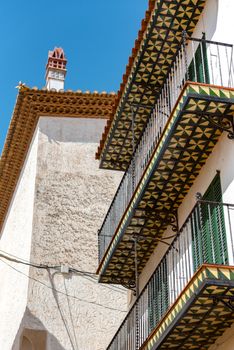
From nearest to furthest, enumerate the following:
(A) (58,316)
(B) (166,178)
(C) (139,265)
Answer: (B) (166,178)
(C) (139,265)
(A) (58,316)

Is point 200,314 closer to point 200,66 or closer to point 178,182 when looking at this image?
point 178,182

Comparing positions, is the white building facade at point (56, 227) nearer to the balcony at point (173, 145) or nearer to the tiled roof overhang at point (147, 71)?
the balcony at point (173, 145)

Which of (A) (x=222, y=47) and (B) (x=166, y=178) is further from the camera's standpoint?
(B) (x=166, y=178)

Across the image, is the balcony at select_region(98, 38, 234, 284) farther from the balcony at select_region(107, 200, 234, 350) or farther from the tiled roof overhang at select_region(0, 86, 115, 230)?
the tiled roof overhang at select_region(0, 86, 115, 230)

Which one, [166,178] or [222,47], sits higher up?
[222,47]

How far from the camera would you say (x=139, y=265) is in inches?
606

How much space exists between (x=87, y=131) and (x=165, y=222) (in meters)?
7.99

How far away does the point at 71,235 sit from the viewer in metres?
19.3

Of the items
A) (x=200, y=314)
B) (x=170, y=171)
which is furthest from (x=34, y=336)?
(x=200, y=314)

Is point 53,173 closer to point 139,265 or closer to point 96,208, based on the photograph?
point 96,208

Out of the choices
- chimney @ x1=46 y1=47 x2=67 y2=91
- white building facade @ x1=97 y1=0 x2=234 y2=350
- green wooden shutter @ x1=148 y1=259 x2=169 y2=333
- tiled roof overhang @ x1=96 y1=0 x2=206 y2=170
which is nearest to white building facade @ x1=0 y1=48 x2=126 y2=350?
white building facade @ x1=97 y1=0 x2=234 y2=350

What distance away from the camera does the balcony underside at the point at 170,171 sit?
10.4 meters

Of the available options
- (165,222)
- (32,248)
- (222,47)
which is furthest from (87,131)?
(222,47)

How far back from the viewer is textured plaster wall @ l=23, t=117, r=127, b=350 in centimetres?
1814
